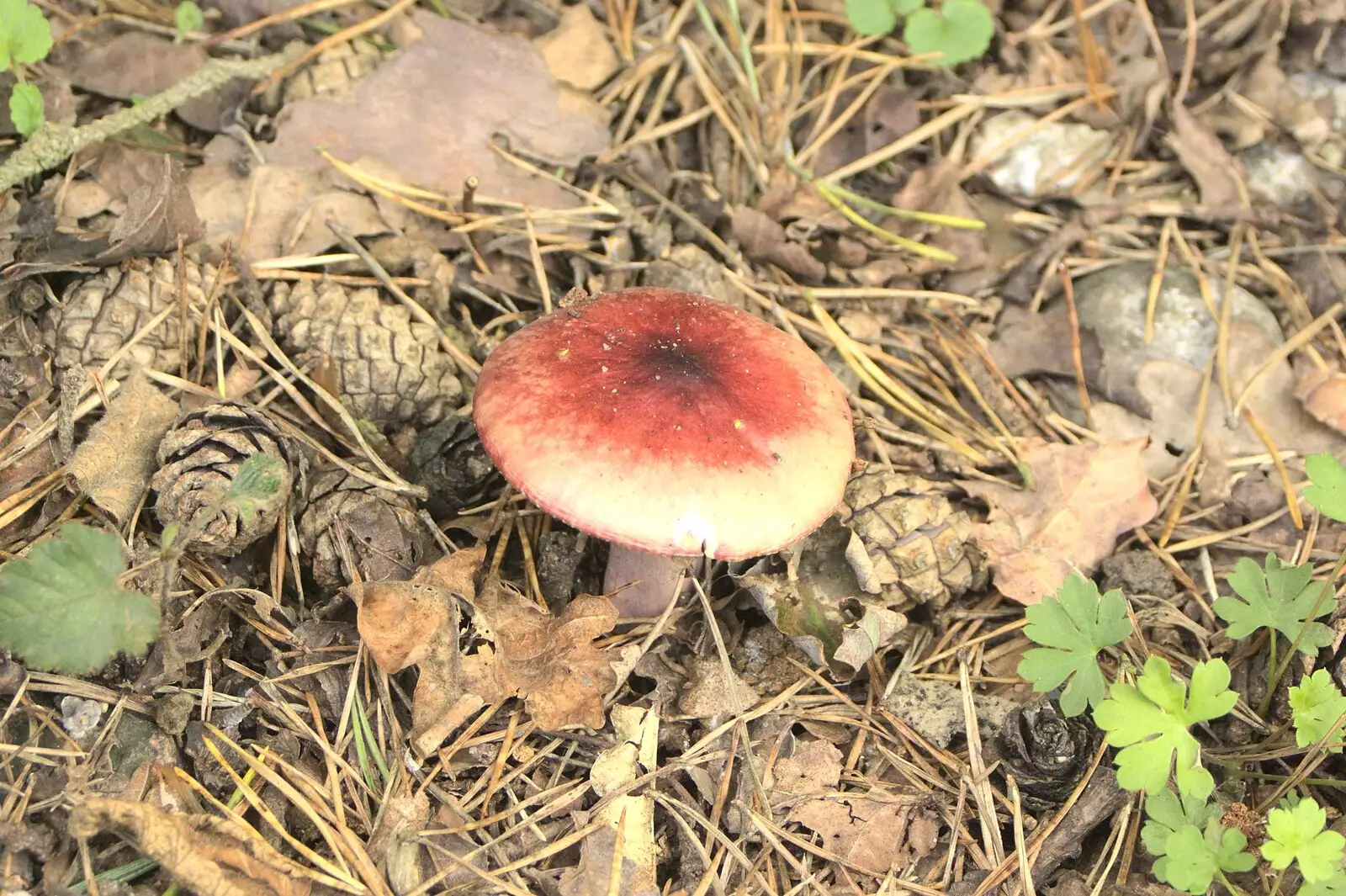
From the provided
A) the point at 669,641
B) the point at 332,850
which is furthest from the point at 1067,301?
the point at 332,850

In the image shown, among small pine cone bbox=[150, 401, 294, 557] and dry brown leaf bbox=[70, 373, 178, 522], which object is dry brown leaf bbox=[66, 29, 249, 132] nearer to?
dry brown leaf bbox=[70, 373, 178, 522]

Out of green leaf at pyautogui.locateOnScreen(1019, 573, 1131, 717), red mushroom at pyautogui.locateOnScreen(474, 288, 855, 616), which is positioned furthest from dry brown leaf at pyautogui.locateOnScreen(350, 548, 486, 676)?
green leaf at pyautogui.locateOnScreen(1019, 573, 1131, 717)

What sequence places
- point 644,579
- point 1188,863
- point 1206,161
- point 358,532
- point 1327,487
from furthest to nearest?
point 1206,161 → point 644,579 → point 358,532 → point 1327,487 → point 1188,863

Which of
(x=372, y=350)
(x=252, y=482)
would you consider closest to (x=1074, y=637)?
(x=252, y=482)

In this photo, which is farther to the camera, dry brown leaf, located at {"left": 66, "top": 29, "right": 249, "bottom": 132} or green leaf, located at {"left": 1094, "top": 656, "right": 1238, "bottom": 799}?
dry brown leaf, located at {"left": 66, "top": 29, "right": 249, "bottom": 132}

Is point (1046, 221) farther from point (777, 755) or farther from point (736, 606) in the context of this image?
point (777, 755)

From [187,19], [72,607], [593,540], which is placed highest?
[187,19]

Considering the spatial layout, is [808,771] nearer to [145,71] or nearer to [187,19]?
[145,71]
